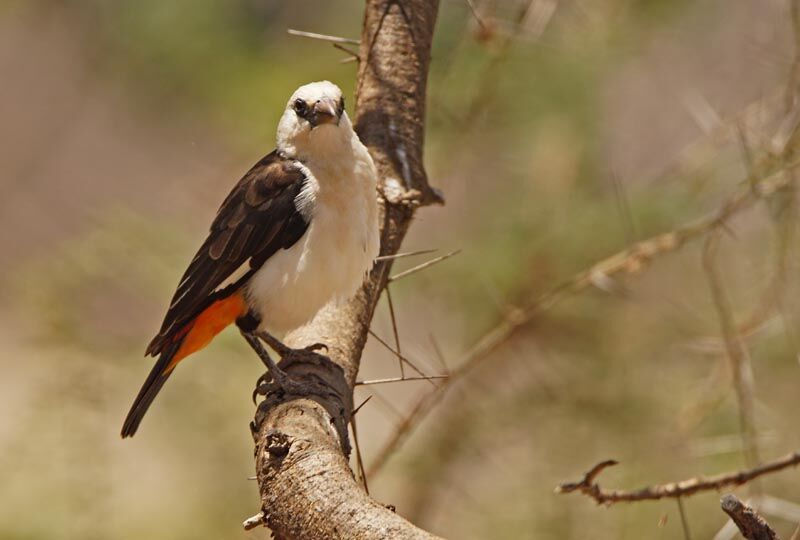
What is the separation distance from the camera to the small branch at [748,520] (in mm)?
1804

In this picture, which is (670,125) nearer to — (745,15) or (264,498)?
(745,15)

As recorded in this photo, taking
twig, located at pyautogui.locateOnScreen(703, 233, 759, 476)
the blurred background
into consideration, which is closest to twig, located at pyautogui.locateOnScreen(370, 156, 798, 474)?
twig, located at pyautogui.locateOnScreen(703, 233, 759, 476)

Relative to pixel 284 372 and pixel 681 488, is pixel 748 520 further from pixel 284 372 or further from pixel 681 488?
pixel 284 372

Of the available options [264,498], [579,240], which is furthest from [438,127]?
[264,498]

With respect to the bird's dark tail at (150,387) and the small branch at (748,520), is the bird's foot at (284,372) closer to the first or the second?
the bird's dark tail at (150,387)

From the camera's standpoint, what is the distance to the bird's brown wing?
10.7 feet

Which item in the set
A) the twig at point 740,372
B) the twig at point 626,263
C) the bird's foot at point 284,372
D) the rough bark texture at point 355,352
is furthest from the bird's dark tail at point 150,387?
the twig at point 740,372

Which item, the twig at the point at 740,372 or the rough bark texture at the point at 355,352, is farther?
the twig at the point at 740,372

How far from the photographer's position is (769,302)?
3.91 metres

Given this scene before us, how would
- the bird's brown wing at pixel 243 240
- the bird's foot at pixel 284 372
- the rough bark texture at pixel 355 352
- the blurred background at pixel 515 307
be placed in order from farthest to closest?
the blurred background at pixel 515 307
the bird's brown wing at pixel 243 240
the bird's foot at pixel 284 372
the rough bark texture at pixel 355 352

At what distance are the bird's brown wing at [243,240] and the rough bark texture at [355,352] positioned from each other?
0.89ft

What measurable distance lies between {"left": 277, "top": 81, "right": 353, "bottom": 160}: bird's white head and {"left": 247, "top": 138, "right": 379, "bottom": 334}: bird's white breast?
50 mm

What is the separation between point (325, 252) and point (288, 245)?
148 mm

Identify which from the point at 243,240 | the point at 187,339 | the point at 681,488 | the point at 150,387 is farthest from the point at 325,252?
the point at 681,488
